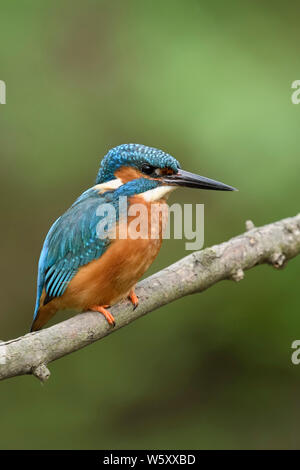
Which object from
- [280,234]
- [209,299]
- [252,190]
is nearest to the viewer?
[280,234]

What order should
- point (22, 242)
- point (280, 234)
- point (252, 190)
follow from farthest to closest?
1. point (22, 242)
2. point (252, 190)
3. point (280, 234)

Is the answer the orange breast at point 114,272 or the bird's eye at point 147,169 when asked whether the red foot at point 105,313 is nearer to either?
the orange breast at point 114,272

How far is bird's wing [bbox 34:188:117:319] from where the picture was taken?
2.64 metres

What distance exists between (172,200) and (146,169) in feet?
4.28

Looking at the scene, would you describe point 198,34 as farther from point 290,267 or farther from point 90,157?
point 290,267

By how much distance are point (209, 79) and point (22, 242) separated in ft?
4.83

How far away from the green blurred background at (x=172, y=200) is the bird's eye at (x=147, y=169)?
104cm

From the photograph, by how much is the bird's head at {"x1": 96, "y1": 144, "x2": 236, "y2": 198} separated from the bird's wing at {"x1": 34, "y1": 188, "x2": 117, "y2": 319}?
0.34 ft

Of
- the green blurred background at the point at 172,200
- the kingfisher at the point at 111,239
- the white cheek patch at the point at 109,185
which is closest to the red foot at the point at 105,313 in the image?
the kingfisher at the point at 111,239

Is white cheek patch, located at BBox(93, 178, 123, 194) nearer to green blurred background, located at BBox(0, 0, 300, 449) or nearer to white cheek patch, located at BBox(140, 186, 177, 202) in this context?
white cheek patch, located at BBox(140, 186, 177, 202)

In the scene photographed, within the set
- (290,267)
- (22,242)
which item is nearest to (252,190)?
(290,267)

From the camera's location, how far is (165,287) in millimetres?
2684

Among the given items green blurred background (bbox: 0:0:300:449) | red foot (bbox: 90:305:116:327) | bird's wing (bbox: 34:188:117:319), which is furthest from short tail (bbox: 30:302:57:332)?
green blurred background (bbox: 0:0:300:449)

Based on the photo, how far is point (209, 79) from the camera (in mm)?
3682
